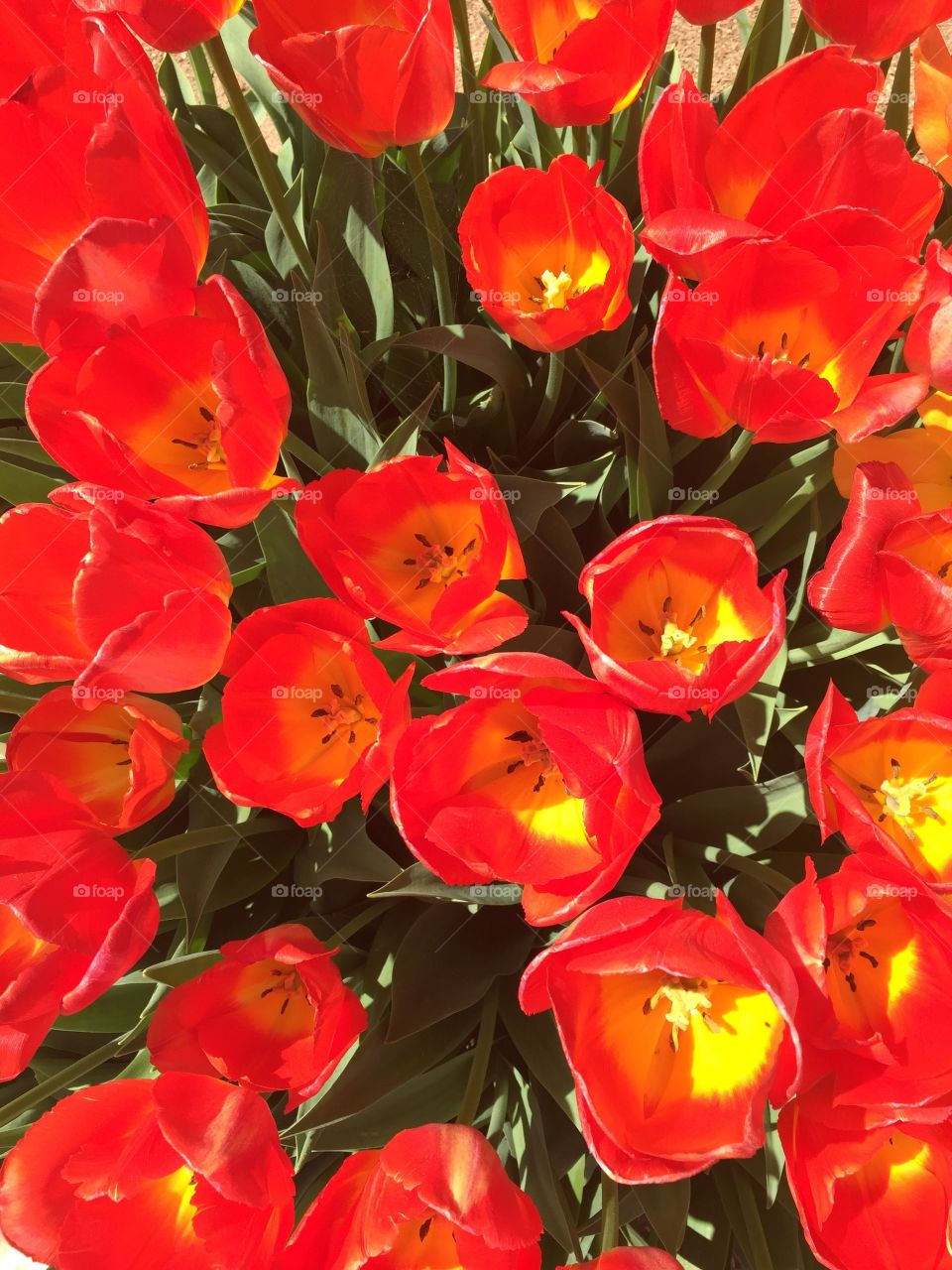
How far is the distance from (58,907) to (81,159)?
51 cm

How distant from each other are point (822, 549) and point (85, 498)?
0.65 metres

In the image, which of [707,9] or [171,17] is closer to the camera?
[171,17]

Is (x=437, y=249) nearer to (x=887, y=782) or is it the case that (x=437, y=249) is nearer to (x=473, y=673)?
(x=473, y=673)

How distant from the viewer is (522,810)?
2.36 feet

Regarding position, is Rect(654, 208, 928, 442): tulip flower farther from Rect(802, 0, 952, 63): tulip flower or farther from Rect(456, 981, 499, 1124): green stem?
Rect(456, 981, 499, 1124): green stem

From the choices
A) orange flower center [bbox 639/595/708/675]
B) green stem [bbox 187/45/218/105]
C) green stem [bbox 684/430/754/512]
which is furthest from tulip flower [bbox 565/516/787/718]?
green stem [bbox 187/45/218/105]

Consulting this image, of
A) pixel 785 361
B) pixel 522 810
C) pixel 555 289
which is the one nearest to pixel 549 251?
pixel 555 289

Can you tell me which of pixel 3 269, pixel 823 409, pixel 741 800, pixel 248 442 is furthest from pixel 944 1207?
pixel 3 269

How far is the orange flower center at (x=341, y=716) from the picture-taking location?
810 millimetres

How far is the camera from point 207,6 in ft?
2.27

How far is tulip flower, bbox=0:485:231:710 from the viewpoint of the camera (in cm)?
60

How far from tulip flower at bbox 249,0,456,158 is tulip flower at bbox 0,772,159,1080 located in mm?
506

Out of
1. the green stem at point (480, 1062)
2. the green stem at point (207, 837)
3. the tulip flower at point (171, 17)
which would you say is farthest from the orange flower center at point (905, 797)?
the tulip flower at point (171, 17)

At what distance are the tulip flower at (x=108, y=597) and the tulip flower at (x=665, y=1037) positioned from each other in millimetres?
296
